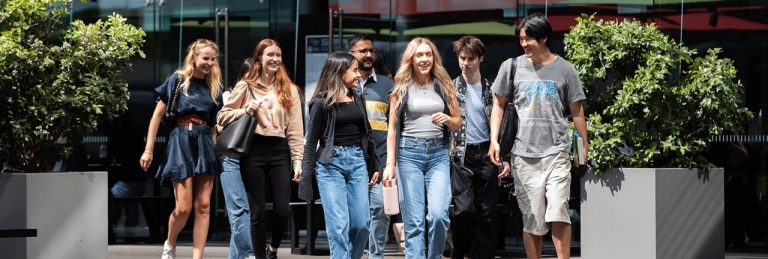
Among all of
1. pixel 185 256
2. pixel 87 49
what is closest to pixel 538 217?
pixel 87 49

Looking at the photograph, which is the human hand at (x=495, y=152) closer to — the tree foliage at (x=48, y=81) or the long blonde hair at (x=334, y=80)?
the long blonde hair at (x=334, y=80)

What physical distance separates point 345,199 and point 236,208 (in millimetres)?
1112

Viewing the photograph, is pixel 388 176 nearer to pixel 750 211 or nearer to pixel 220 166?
pixel 220 166

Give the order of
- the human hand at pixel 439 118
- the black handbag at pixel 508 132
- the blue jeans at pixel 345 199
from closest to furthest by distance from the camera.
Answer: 1. the blue jeans at pixel 345 199
2. the black handbag at pixel 508 132
3. the human hand at pixel 439 118

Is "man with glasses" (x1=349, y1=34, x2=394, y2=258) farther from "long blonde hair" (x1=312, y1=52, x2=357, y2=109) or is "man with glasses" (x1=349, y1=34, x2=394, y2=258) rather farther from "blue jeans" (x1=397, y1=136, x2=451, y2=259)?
"long blonde hair" (x1=312, y1=52, x2=357, y2=109)

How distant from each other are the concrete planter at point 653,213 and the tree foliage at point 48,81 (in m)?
3.62

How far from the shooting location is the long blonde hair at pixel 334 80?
353 inches

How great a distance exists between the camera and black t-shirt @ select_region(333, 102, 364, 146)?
893 centimetres

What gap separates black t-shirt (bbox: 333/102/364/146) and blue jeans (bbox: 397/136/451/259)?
39 cm

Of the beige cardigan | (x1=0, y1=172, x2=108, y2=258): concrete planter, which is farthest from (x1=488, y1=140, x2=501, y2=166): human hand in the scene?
(x1=0, y1=172, x2=108, y2=258): concrete planter

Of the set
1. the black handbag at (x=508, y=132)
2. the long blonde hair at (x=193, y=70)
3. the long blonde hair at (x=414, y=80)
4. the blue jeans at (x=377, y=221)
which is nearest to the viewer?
the black handbag at (x=508, y=132)

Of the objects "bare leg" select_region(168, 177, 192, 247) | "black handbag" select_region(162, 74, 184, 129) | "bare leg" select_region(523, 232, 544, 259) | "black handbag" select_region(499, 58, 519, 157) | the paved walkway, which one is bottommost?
the paved walkway

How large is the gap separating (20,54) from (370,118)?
266 cm

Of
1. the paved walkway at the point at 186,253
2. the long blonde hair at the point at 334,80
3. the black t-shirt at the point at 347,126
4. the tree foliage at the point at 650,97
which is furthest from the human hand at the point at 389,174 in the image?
the paved walkway at the point at 186,253
